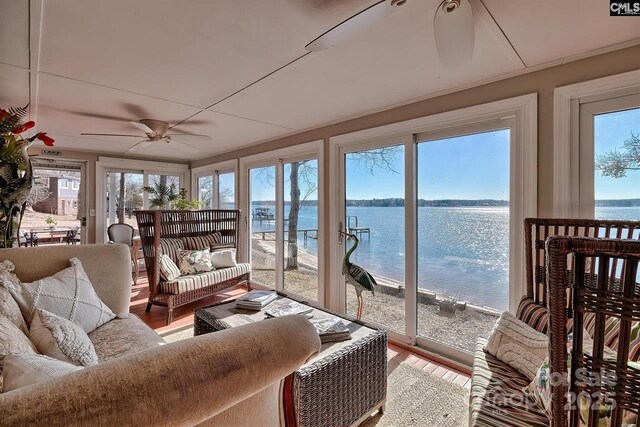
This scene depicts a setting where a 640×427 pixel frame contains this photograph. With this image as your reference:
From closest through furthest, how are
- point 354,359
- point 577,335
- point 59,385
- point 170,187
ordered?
→ 1. point 59,385
2. point 577,335
3. point 354,359
4. point 170,187

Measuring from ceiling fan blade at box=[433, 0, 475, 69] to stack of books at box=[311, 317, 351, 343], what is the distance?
59.9 inches

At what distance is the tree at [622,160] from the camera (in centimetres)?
171

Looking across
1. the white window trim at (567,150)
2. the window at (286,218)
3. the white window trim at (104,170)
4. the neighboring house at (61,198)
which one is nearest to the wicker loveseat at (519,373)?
the white window trim at (567,150)

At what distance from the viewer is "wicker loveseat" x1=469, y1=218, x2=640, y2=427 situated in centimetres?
109

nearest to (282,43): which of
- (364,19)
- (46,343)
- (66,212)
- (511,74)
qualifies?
(364,19)

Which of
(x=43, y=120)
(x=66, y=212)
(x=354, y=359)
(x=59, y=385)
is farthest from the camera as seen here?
(x=66, y=212)

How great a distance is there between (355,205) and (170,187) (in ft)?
13.7

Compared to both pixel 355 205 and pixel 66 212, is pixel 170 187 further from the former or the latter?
pixel 355 205

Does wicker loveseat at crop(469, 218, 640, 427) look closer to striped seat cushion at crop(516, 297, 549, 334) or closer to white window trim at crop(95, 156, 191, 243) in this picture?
striped seat cushion at crop(516, 297, 549, 334)

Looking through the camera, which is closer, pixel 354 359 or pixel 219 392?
pixel 219 392

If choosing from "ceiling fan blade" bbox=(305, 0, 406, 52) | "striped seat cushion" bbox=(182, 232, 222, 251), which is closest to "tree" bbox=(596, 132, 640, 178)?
"ceiling fan blade" bbox=(305, 0, 406, 52)

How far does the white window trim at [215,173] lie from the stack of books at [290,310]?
2.89m

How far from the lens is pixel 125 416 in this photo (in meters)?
0.50

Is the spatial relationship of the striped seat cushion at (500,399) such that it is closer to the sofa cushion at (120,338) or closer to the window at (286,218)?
the sofa cushion at (120,338)
